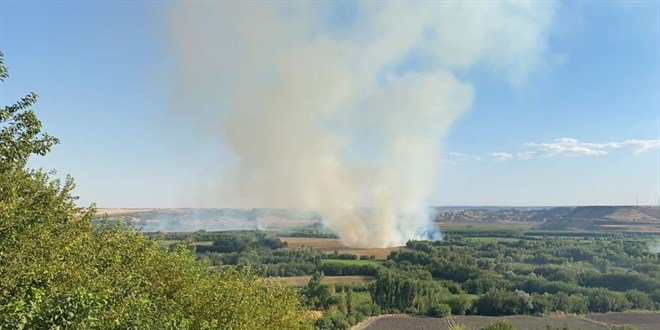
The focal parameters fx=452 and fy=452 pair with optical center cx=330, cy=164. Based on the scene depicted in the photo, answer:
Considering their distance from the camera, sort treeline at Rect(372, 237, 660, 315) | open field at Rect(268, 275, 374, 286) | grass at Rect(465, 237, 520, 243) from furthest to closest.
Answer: grass at Rect(465, 237, 520, 243) → open field at Rect(268, 275, 374, 286) → treeline at Rect(372, 237, 660, 315)

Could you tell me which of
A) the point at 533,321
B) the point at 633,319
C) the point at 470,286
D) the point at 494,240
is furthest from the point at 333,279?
the point at 494,240

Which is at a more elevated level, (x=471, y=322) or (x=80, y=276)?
(x=80, y=276)

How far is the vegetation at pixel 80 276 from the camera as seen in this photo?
9219 mm

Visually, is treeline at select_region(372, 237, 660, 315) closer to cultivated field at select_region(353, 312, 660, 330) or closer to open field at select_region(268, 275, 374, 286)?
cultivated field at select_region(353, 312, 660, 330)

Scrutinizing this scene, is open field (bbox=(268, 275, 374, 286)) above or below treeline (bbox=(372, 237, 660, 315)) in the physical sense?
below

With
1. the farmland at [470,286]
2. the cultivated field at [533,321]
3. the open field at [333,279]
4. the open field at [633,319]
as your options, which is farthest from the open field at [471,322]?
the open field at [333,279]

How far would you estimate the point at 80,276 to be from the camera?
12.0 m

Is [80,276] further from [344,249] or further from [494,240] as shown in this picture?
[494,240]

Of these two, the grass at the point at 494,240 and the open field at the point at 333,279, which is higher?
the grass at the point at 494,240

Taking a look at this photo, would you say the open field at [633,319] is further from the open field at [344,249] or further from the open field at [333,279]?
the open field at [344,249]

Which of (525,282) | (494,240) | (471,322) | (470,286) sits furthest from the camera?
(494,240)

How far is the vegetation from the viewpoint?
9219 millimetres

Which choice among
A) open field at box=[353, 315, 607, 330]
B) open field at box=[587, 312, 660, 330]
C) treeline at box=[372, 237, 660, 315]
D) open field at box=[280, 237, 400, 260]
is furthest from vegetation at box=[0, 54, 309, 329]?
open field at box=[280, 237, 400, 260]

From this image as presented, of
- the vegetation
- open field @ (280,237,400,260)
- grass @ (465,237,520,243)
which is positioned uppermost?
the vegetation
